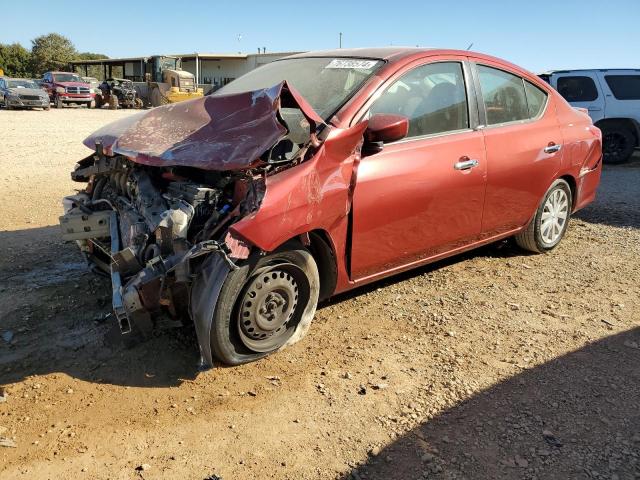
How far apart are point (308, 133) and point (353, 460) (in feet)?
5.93

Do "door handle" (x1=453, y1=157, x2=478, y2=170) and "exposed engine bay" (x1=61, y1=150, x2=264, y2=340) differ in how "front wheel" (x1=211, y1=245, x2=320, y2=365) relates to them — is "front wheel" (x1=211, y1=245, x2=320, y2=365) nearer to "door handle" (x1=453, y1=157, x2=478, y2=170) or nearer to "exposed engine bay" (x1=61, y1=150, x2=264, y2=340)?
"exposed engine bay" (x1=61, y1=150, x2=264, y2=340)

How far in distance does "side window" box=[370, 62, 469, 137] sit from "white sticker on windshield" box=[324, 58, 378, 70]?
0.84 feet

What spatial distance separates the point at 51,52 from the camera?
62.1 meters

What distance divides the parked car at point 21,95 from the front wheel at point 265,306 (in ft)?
90.3

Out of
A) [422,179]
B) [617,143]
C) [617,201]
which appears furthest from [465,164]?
[617,143]

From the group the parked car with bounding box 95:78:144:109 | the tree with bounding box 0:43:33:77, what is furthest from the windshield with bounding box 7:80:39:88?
the tree with bounding box 0:43:33:77

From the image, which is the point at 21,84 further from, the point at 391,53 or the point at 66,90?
the point at 391,53

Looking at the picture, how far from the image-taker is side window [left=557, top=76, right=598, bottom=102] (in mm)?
11109

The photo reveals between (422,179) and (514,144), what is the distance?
117cm

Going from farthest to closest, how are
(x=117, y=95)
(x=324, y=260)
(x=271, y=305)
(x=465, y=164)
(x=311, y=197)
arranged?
(x=117, y=95) → (x=465, y=164) → (x=324, y=260) → (x=271, y=305) → (x=311, y=197)

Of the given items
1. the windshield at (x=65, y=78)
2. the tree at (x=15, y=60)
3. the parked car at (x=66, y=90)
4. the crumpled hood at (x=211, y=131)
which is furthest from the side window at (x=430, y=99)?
the tree at (x=15, y=60)

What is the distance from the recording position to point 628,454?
250cm

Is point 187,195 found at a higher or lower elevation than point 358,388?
higher

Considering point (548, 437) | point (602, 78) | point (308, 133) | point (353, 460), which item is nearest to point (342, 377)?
point (353, 460)
